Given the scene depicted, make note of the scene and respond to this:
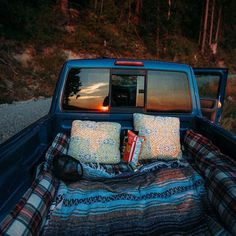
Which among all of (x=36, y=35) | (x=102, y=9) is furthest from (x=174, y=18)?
(x=36, y=35)

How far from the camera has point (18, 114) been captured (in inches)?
398

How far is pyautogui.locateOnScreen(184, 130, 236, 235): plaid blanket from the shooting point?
2.39 m

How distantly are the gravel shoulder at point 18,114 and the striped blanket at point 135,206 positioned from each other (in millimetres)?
4993

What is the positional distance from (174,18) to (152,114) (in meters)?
26.1

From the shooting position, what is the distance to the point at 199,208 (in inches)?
105

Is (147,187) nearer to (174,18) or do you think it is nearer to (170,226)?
(170,226)

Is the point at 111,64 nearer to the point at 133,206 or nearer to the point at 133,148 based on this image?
the point at 133,148

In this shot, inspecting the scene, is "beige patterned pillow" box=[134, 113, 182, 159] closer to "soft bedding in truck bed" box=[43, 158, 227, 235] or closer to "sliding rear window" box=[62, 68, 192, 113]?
"sliding rear window" box=[62, 68, 192, 113]

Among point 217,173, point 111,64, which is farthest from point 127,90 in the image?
point 217,173

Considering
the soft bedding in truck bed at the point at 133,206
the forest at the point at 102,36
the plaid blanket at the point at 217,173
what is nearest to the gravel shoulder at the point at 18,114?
the forest at the point at 102,36

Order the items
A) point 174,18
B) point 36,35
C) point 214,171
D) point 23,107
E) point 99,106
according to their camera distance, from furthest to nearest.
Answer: point 174,18 → point 36,35 → point 23,107 → point 99,106 → point 214,171

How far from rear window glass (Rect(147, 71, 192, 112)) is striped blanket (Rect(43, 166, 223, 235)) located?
1.03 metres

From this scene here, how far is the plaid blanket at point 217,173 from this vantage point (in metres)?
2.39

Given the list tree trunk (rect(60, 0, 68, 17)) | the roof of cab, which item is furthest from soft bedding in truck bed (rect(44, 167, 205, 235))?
tree trunk (rect(60, 0, 68, 17))
